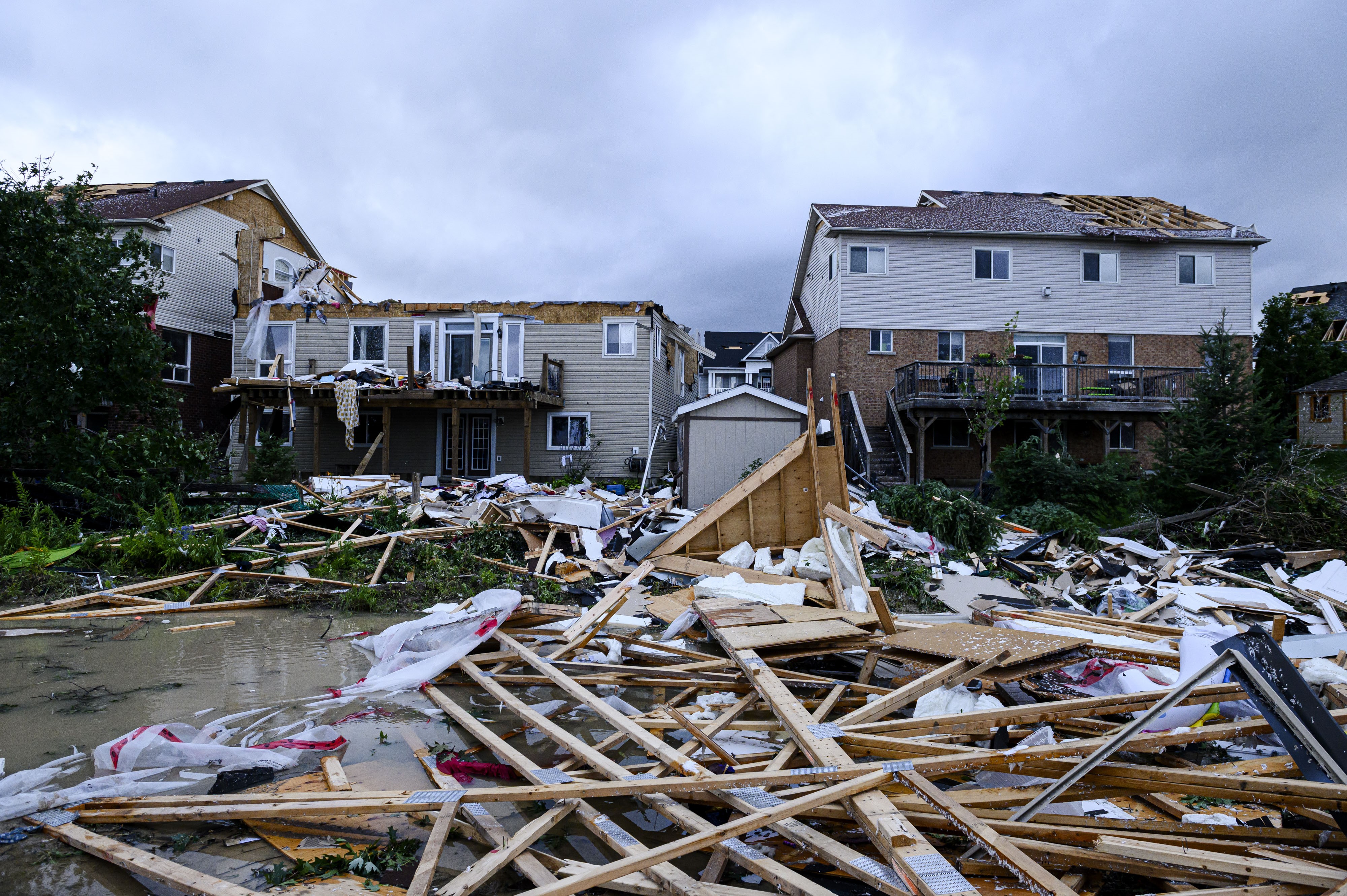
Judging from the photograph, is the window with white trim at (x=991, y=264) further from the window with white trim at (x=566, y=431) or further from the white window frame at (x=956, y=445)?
the window with white trim at (x=566, y=431)

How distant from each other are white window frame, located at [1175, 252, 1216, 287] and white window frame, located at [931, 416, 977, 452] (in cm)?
780

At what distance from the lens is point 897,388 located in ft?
69.2

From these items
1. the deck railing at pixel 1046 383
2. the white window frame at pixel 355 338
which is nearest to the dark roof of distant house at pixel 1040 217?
the deck railing at pixel 1046 383

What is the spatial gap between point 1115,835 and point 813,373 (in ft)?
78.3

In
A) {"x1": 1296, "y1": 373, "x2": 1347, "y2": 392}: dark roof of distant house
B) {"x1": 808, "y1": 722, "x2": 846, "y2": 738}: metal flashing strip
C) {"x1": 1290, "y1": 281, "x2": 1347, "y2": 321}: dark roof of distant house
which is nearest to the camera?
{"x1": 808, "y1": 722, "x2": 846, "y2": 738}: metal flashing strip

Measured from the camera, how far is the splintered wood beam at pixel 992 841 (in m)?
2.71

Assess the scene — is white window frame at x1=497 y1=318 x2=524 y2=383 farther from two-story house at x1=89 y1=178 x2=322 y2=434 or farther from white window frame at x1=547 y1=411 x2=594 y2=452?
two-story house at x1=89 y1=178 x2=322 y2=434

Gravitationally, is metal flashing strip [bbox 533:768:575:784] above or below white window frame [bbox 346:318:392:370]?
below

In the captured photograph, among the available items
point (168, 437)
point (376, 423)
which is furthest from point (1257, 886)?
point (376, 423)

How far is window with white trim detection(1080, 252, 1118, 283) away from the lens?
879 inches

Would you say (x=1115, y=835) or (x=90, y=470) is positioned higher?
(x=90, y=470)

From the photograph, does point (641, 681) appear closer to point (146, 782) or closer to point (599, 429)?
point (146, 782)

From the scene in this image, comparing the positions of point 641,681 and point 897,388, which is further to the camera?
point 897,388

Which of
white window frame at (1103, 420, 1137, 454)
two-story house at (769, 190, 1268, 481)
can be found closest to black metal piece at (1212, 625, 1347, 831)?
two-story house at (769, 190, 1268, 481)
